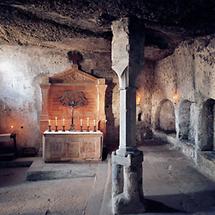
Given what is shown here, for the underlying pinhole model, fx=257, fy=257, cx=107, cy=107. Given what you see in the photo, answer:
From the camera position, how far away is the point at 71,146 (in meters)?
7.79

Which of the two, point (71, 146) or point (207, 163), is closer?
point (207, 163)

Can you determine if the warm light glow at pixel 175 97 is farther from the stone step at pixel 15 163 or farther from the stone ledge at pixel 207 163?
the stone step at pixel 15 163

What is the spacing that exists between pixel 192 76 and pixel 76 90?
Result: 3895 millimetres

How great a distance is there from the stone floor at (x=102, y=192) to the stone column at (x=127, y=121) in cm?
31

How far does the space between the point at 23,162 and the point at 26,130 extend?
44.6 inches

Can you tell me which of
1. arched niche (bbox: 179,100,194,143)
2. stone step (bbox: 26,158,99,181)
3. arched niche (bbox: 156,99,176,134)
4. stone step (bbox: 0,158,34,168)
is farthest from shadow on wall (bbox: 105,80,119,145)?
stone step (bbox: 0,158,34,168)

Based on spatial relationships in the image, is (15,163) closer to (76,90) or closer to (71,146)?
(71,146)

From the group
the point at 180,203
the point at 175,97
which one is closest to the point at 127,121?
the point at 180,203

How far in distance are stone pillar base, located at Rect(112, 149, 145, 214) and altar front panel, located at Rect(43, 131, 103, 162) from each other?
3484 mm

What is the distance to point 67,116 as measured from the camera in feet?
29.0

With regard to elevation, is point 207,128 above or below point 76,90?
below

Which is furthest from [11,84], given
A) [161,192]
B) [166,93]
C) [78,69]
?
[161,192]

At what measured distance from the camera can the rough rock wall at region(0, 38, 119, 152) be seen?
866 centimetres

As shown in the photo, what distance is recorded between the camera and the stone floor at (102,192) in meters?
4.44
